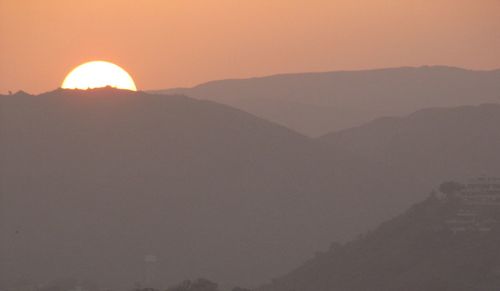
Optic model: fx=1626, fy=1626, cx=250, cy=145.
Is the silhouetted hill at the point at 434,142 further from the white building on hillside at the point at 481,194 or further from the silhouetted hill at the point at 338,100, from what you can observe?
the silhouetted hill at the point at 338,100

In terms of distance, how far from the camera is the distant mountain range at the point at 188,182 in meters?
88.9

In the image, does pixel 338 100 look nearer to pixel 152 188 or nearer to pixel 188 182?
pixel 188 182

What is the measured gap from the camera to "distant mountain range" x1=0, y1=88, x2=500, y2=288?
88875 millimetres

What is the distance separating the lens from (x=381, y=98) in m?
197

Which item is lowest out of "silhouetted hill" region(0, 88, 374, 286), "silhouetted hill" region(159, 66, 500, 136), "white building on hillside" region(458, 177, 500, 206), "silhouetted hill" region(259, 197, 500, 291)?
"silhouetted hill" region(259, 197, 500, 291)

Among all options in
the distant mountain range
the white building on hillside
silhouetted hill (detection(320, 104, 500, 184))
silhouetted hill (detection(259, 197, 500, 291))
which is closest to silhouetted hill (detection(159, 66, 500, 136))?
silhouetted hill (detection(320, 104, 500, 184))

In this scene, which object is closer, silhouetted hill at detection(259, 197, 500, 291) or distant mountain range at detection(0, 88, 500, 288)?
silhouetted hill at detection(259, 197, 500, 291)

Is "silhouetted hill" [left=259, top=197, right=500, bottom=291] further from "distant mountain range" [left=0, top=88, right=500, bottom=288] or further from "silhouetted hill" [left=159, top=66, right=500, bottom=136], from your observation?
"silhouetted hill" [left=159, top=66, right=500, bottom=136]

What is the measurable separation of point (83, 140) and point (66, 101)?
5962 mm

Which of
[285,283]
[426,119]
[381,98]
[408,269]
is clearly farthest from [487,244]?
[381,98]

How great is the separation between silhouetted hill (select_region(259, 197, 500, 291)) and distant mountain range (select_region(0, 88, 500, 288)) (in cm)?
1241

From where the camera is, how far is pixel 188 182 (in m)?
101

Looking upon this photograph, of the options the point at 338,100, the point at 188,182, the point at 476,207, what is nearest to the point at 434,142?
A: the point at 188,182

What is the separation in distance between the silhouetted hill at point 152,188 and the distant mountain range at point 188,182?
0.36 feet
